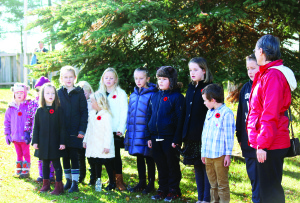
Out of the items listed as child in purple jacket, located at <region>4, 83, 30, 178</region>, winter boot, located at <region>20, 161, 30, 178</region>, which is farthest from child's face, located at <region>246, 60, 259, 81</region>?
winter boot, located at <region>20, 161, 30, 178</region>

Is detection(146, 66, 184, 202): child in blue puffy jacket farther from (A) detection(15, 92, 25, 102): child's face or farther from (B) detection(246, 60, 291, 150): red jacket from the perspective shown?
(A) detection(15, 92, 25, 102): child's face

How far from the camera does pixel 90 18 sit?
5516 mm

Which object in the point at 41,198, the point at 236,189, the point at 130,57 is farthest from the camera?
the point at 130,57

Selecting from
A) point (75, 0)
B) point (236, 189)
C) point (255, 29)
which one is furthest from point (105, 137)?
point (255, 29)

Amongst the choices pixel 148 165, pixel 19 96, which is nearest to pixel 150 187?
pixel 148 165

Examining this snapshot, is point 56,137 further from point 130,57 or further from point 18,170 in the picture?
point 130,57

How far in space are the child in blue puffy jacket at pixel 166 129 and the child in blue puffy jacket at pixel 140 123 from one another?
22 cm

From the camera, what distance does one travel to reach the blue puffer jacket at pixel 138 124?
5.24m

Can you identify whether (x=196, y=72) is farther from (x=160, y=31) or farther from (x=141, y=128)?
(x=160, y=31)

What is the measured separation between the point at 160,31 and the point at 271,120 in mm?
3572

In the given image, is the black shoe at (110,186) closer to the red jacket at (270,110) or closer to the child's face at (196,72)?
the child's face at (196,72)

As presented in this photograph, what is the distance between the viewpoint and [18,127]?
6.11 metres

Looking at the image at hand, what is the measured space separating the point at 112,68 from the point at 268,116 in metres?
3.14

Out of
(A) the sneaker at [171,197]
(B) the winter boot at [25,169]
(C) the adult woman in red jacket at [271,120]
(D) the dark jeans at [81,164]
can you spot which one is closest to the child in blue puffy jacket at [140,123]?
(A) the sneaker at [171,197]
